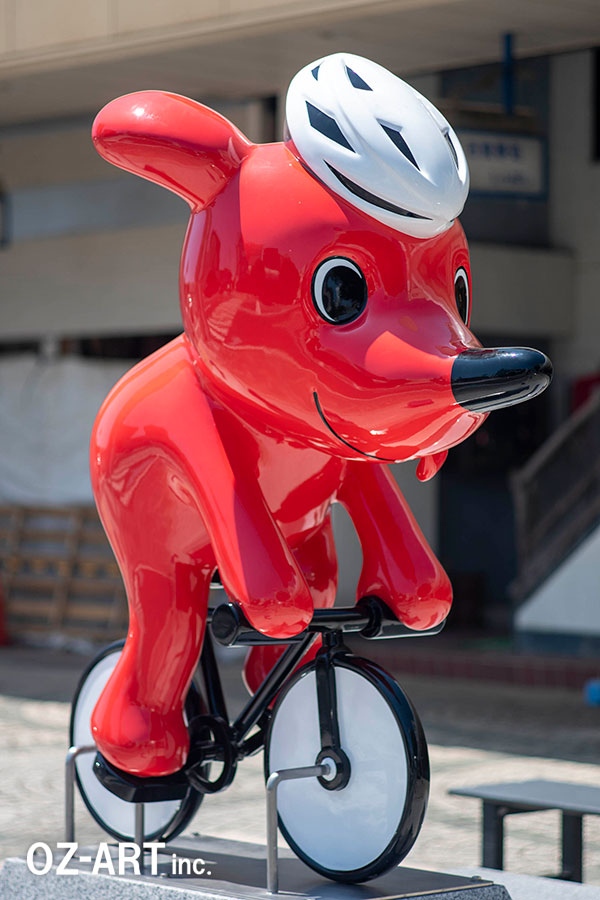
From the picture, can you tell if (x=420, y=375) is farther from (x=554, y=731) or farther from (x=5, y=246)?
(x=5, y=246)

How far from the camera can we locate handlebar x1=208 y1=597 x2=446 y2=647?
375cm

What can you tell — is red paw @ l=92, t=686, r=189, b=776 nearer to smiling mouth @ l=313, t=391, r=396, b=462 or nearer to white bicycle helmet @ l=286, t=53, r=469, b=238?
smiling mouth @ l=313, t=391, r=396, b=462

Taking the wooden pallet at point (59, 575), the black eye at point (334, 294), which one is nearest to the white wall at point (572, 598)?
the wooden pallet at point (59, 575)

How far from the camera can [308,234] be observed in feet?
12.0

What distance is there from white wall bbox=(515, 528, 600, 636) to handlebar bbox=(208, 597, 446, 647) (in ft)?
24.0

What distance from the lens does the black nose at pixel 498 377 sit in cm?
344

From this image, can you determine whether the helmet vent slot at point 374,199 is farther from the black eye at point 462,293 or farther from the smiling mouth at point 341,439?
the smiling mouth at point 341,439

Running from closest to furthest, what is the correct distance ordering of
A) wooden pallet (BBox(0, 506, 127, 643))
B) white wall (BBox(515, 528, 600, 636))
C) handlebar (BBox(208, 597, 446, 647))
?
handlebar (BBox(208, 597, 446, 647))
white wall (BBox(515, 528, 600, 636))
wooden pallet (BBox(0, 506, 127, 643))

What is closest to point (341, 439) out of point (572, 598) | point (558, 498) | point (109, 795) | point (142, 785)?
point (142, 785)

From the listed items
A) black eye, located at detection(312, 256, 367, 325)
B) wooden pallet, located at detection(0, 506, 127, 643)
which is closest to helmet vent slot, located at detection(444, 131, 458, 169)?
black eye, located at detection(312, 256, 367, 325)

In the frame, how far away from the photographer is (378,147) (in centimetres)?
363

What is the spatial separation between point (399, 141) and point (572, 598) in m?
8.09

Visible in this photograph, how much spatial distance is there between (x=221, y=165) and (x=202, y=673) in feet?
4.99

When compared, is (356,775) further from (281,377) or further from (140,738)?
(281,377)
